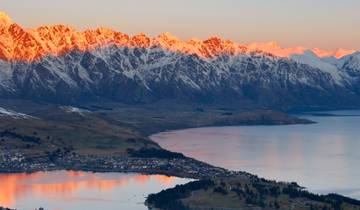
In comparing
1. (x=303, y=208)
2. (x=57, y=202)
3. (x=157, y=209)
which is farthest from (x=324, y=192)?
(x=57, y=202)

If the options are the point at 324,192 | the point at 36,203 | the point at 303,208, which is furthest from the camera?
the point at 324,192

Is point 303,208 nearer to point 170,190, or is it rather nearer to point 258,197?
point 258,197

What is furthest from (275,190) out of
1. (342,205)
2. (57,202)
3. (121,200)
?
(57,202)

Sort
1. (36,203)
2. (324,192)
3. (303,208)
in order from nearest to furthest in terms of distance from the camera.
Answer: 1. (303,208)
2. (36,203)
3. (324,192)

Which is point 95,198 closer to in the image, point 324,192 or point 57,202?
point 57,202

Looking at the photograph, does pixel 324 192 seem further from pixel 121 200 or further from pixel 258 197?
pixel 121 200

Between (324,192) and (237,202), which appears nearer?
(237,202)

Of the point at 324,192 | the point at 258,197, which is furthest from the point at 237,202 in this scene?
the point at 324,192

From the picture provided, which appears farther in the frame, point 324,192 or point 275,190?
point 324,192
